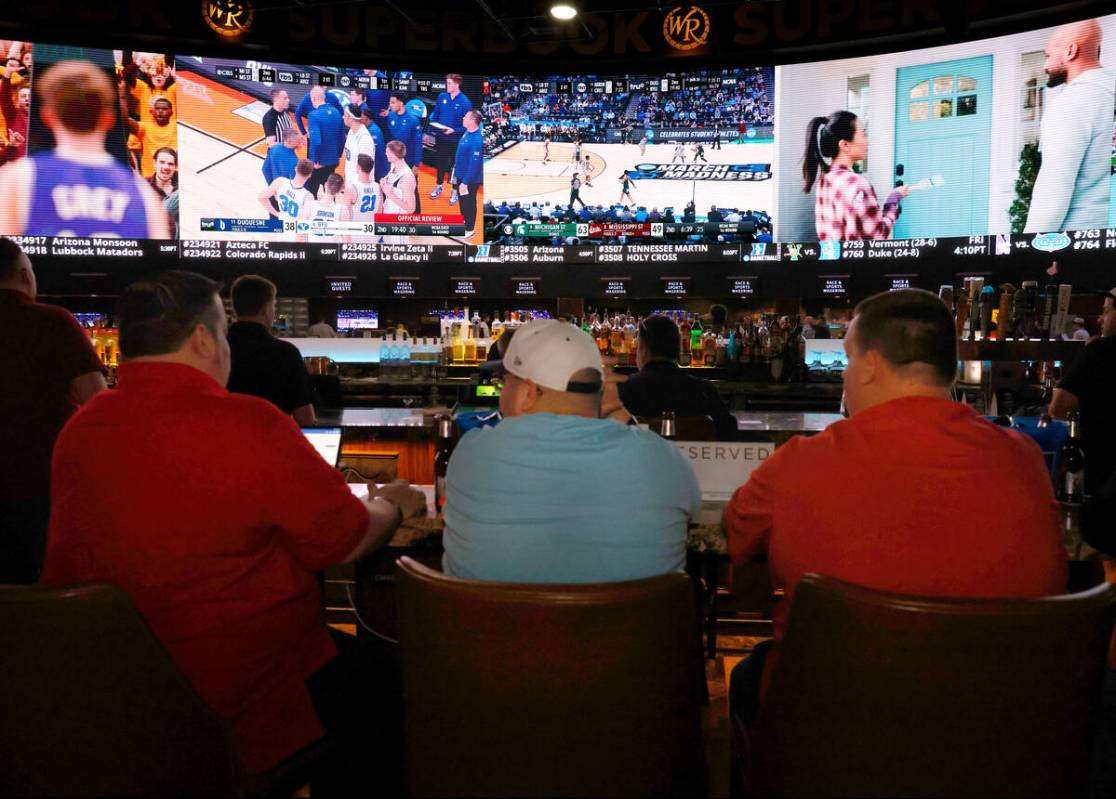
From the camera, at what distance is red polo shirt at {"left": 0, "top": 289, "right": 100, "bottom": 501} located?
3127mm

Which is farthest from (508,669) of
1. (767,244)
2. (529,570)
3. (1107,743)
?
(767,244)

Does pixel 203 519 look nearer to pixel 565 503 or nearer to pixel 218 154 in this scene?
pixel 565 503

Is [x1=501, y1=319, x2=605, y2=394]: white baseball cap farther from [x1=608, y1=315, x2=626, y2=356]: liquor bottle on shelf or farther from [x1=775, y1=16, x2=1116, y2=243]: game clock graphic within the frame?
[x1=775, y1=16, x2=1116, y2=243]: game clock graphic

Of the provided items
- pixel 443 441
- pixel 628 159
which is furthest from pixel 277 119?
pixel 443 441

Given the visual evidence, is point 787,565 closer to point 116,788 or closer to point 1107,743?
point 1107,743

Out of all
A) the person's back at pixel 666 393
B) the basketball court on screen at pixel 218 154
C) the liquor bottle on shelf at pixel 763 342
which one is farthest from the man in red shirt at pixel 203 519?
the basketball court on screen at pixel 218 154

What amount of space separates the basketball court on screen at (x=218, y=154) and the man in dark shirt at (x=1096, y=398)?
817 cm

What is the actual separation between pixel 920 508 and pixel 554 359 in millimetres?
751

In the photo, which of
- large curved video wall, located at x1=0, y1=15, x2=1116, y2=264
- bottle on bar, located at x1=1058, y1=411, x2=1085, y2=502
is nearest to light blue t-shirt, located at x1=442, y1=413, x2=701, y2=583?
bottle on bar, located at x1=1058, y1=411, x2=1085, y2=502

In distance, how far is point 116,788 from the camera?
1.43 metres

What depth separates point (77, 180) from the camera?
31.7 ft

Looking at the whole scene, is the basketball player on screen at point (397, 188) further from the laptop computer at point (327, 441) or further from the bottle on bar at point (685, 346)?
the laptop computer at point (327, 441)

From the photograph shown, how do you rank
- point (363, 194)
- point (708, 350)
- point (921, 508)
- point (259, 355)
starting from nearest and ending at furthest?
1. point (921, 508)
2. point (259, 355)
3. point (708, 350)
4. point (363, 194)

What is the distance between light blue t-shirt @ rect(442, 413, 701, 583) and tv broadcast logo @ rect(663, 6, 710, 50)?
851cm
